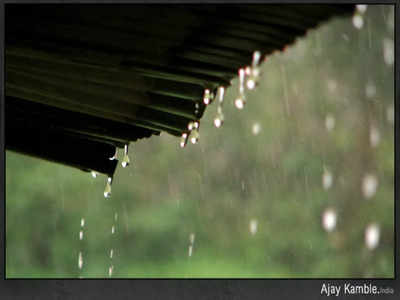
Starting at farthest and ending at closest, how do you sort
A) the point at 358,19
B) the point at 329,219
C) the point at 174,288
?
the point at 329,219
the point at 174,288
the point at 358,19

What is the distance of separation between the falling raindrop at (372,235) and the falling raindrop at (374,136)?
0.73 meters

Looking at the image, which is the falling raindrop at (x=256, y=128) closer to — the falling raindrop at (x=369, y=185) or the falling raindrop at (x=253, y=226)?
the falling raindrop at (x=253, y=226)

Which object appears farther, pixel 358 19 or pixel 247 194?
pixel 247 194

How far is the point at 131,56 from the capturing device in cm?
95

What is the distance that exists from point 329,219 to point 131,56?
17.5 ft

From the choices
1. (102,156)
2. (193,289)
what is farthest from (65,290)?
(102,156)

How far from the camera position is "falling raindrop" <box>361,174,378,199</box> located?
240 inches

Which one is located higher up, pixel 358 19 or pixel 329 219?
pixel 329 219

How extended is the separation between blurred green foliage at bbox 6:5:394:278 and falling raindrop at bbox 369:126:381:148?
41 mm

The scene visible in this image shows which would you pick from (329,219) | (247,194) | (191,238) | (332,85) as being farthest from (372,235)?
(191,238)

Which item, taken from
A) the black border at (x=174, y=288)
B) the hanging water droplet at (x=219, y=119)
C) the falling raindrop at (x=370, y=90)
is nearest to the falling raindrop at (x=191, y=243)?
the falling raindrop at (x=370, y=90)

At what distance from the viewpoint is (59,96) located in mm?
1005

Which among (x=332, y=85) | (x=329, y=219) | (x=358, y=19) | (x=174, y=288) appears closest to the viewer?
(x=358, y=19)

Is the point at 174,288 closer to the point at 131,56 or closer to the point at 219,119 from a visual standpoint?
the point at 219,119
